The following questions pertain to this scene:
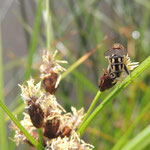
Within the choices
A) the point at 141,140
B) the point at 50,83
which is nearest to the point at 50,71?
the point at 50,83

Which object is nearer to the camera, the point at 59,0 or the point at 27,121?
the point at 27,121

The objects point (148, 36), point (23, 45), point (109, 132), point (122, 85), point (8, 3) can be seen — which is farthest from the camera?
point (23, 45)

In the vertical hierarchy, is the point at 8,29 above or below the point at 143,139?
above

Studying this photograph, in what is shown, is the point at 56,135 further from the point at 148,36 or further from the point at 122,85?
the point at 148,36

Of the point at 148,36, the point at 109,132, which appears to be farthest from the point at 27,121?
the point at 148,36

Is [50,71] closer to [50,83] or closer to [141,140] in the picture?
[50,83]

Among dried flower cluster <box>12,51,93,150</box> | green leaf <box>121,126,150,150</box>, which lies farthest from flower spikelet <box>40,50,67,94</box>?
green leaf <box>121,126,150,150</box>
